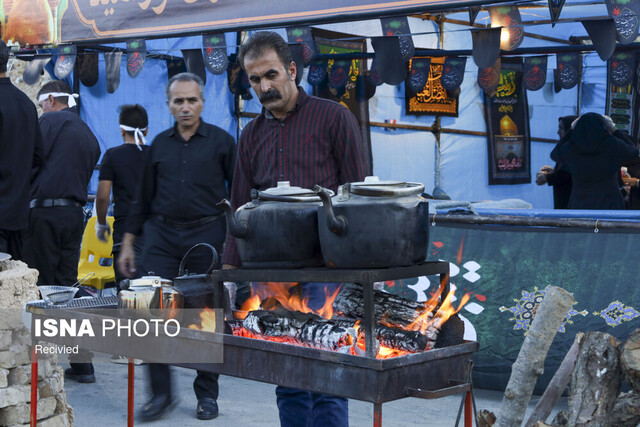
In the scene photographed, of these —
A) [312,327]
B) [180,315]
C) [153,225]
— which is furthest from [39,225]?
[312,327]

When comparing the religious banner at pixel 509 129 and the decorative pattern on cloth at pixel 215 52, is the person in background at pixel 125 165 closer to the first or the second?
the decorative pattern on cloth at pixel 215 52

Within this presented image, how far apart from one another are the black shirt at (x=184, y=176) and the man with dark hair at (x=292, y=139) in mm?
1229

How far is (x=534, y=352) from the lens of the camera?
3.11 metres

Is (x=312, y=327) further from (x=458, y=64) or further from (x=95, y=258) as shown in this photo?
(x=458, y=64)

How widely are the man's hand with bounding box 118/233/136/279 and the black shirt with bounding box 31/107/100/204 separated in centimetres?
161

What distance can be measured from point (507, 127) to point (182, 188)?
24.2 feet

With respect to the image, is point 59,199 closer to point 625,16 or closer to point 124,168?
point 124,168

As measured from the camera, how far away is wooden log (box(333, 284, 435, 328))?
118 inches

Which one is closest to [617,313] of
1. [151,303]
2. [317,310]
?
[317,310]

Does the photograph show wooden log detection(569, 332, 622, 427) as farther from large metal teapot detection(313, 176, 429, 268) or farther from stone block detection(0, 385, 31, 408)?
stone block detection(0, 385, 31, 408)

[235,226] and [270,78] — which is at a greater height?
[270,78]

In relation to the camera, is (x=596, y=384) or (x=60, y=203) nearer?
(x=596, y=384)

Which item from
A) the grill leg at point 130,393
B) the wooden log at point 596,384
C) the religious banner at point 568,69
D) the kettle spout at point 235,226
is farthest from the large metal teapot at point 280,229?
the religious banner at point 568,69

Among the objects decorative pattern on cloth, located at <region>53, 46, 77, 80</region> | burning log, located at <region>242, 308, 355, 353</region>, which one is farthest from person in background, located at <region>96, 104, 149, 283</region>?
burning log, located at <region>242, 308, 355, 353</region>
